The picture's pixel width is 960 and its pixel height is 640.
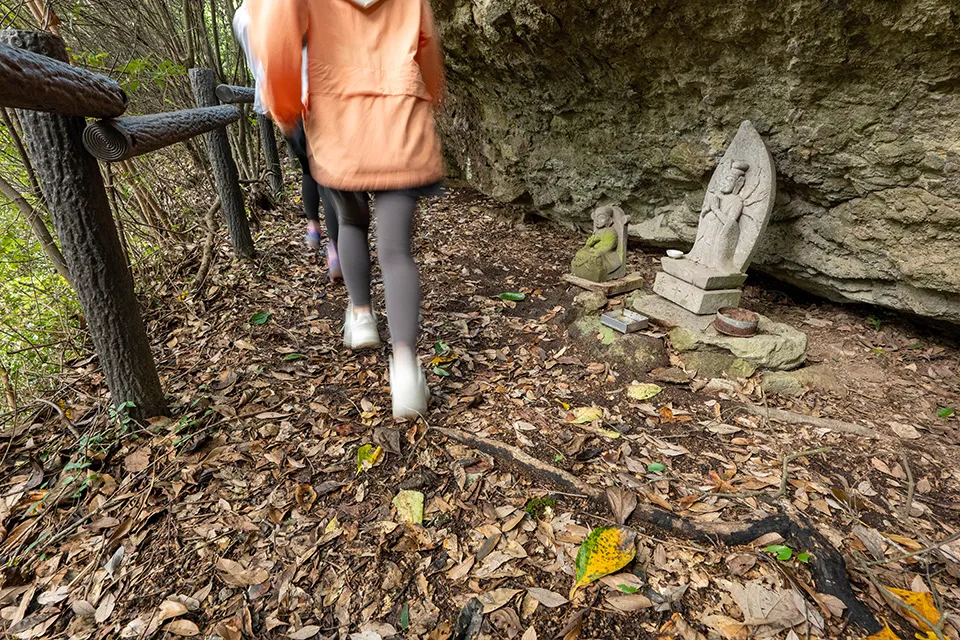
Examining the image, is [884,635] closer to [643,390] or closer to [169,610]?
[643,390]

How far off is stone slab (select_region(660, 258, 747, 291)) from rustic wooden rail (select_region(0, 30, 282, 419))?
10.5 ft

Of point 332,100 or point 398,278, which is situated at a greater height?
point 332,100

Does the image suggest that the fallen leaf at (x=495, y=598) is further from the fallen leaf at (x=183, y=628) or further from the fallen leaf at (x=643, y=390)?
the fallen leaf at (x=643, y=390)

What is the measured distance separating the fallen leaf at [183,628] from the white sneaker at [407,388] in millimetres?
955

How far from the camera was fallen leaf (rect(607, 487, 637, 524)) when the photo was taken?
5.15ft

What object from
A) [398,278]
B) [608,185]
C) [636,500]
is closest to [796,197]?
[608,185]

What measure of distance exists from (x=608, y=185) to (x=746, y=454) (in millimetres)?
3361

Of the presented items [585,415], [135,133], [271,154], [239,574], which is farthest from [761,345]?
[271,154]

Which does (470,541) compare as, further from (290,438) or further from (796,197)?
(796,197)

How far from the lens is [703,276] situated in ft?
9.82

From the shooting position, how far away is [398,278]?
5.69ft

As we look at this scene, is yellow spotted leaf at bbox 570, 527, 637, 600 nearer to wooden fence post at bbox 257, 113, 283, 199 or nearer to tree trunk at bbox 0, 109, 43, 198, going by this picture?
tree trunk at bbox 0, 109, 43, 198

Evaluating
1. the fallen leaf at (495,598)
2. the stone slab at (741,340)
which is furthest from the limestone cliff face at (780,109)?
the fallen leaf at (495,598)

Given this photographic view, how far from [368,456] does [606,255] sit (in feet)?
8.31
